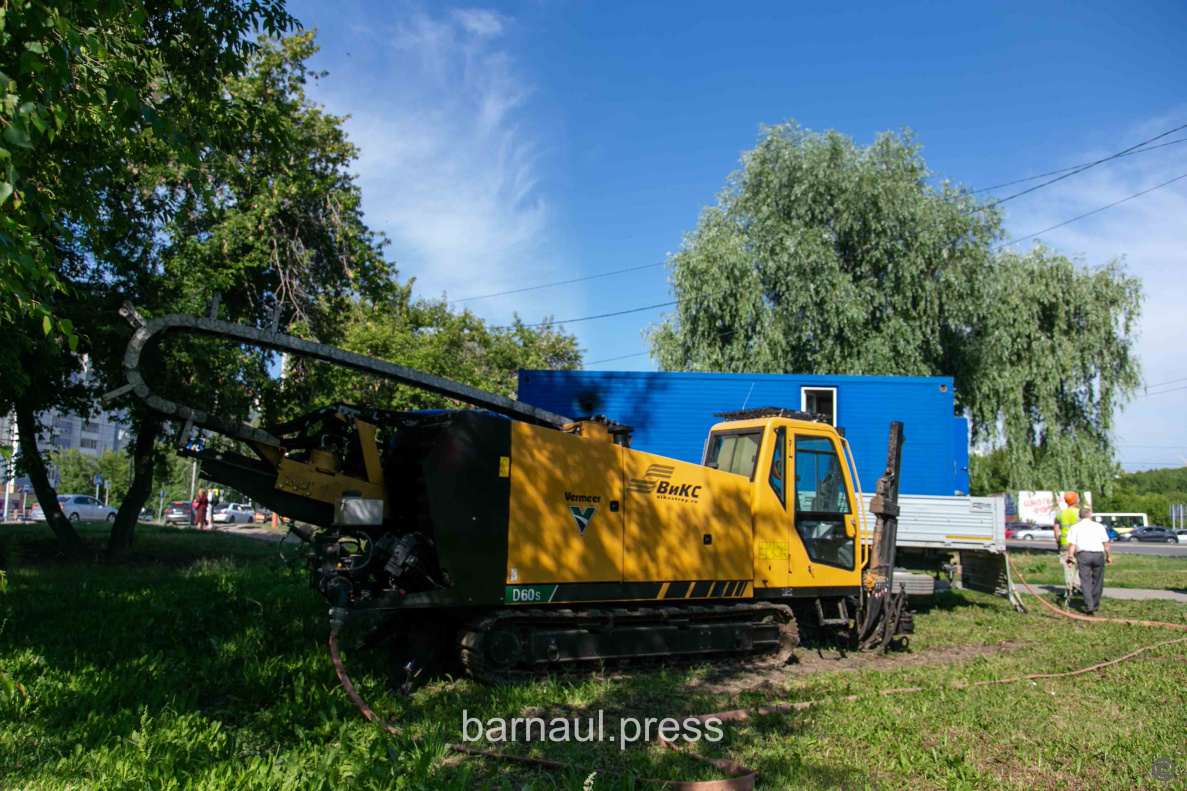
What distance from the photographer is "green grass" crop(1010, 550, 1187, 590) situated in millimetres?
16200

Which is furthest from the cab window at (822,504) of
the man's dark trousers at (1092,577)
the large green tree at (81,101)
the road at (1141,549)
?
the road at (1141,549)

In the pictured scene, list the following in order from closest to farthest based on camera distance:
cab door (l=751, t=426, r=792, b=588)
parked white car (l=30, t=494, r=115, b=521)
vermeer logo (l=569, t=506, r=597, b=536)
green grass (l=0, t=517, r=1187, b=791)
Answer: green grass (l=0, t=517, r=1187, b=791), vermeer logo (l=569, t=506, r=597, b=536), cab door (l=751, t=426, r=792, b=588), parked white car (l=30, t=494, r=115, b=521)

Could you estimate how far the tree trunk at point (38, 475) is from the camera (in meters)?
15.3

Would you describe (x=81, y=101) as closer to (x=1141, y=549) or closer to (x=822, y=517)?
(x=822, y=517)

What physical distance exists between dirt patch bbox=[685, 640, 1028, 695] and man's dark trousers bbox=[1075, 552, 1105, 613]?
3120mm

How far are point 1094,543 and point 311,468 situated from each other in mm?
11479

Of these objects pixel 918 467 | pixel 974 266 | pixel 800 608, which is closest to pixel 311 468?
pixel 800 608

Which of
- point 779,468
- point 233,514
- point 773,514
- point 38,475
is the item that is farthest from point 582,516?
point 233,514

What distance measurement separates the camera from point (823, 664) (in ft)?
26.5

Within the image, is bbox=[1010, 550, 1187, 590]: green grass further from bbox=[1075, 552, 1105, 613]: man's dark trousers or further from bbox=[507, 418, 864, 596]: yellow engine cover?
bbox=[507, 418, 864, 596]: yellow engine cover

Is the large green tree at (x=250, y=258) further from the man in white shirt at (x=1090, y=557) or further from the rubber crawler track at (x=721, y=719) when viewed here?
the man in white shirt at (x=1090, y=557)

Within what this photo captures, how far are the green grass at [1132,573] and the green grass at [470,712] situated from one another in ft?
27.1

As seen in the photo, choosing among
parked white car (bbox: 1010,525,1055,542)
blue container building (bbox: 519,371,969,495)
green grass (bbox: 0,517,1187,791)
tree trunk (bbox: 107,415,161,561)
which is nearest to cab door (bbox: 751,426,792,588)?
green grass (bbox: 0,517,1187,791)

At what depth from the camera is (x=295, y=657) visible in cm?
695
